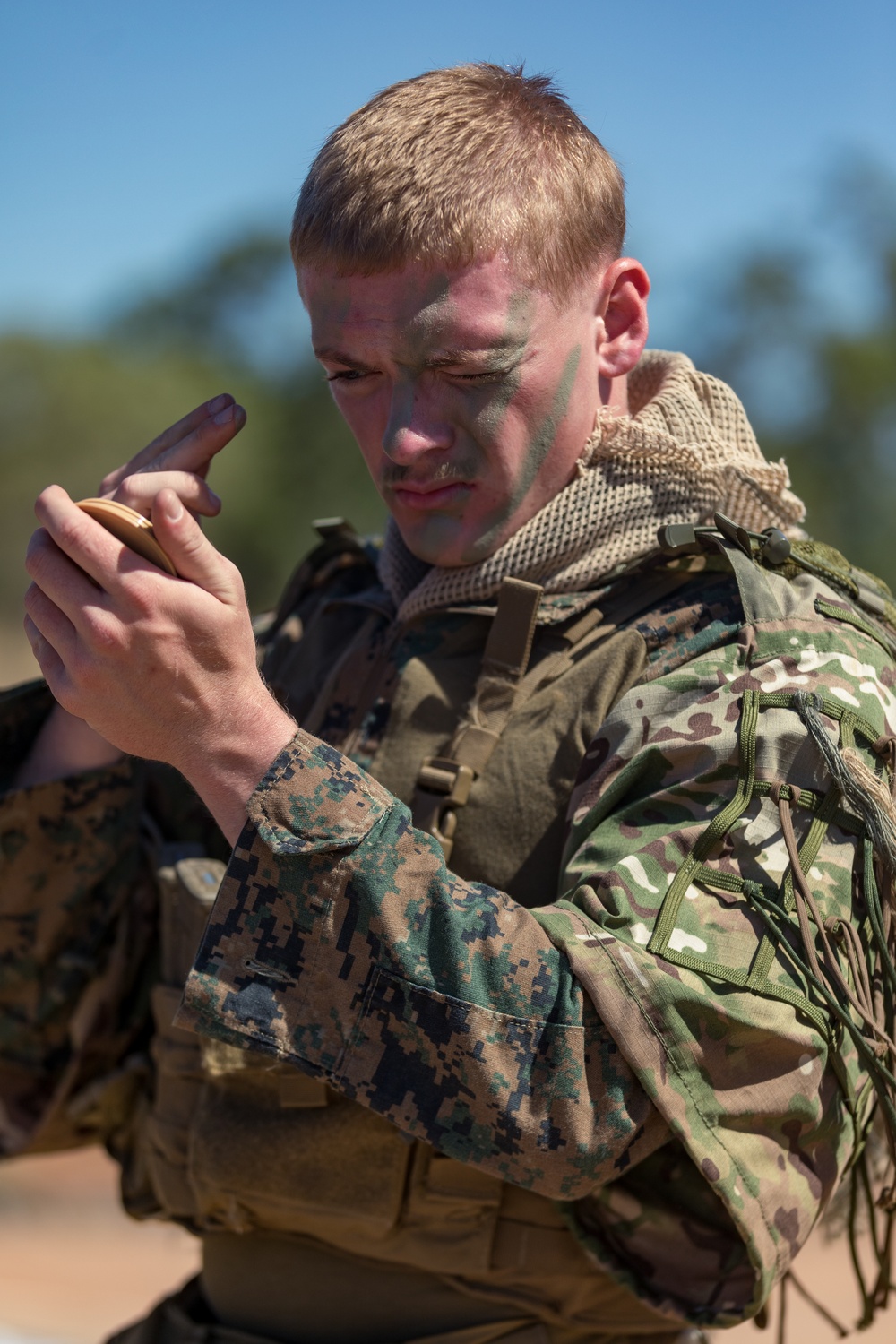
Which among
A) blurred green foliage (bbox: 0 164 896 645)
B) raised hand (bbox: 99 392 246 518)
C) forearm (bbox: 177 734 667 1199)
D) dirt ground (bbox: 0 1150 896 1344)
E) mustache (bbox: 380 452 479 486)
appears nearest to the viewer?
forearm (bbox: 177 734 667 1199)

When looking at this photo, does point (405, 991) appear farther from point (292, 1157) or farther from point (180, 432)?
point (180, 432)

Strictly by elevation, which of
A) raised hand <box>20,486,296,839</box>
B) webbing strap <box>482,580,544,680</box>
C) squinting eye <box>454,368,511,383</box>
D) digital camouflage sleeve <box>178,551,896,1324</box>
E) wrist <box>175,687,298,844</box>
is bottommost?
digital camouflage sleeve <box>178,551,896,1324</box>

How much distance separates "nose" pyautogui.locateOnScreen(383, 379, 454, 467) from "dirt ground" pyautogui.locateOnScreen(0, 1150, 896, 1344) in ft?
11.5

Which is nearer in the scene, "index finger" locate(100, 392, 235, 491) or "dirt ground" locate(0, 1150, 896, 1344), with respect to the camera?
"index finger" locate(100, 392, 235, 491)

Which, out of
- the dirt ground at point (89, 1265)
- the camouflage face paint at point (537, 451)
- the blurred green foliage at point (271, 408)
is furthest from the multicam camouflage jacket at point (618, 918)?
the blurred green foliage at point (271, 408)

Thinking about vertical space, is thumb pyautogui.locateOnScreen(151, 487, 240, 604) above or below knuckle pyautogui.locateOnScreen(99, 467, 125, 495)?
above

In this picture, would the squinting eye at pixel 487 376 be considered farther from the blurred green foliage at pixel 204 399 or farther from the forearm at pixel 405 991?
the blurred green foliage at pixel 204 399

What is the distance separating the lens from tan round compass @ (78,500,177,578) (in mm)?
2006

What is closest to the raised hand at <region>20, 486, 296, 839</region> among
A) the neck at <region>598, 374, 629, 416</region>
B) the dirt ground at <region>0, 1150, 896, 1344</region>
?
the neck at <region>598, 374, 629, 416</region>

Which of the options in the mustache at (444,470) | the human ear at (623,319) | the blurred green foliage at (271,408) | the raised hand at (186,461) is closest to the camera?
the raised hand at (186,461)

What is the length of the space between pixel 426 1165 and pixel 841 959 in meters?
0.75

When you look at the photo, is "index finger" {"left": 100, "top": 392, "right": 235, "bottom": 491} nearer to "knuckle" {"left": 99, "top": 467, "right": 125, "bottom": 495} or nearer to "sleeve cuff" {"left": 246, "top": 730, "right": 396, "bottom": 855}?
"knuckle" {"left": 99, "top": 467, "right": 125, "bottom": 495}

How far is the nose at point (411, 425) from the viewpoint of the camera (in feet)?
7.79

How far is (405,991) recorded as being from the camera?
76.5 inches
